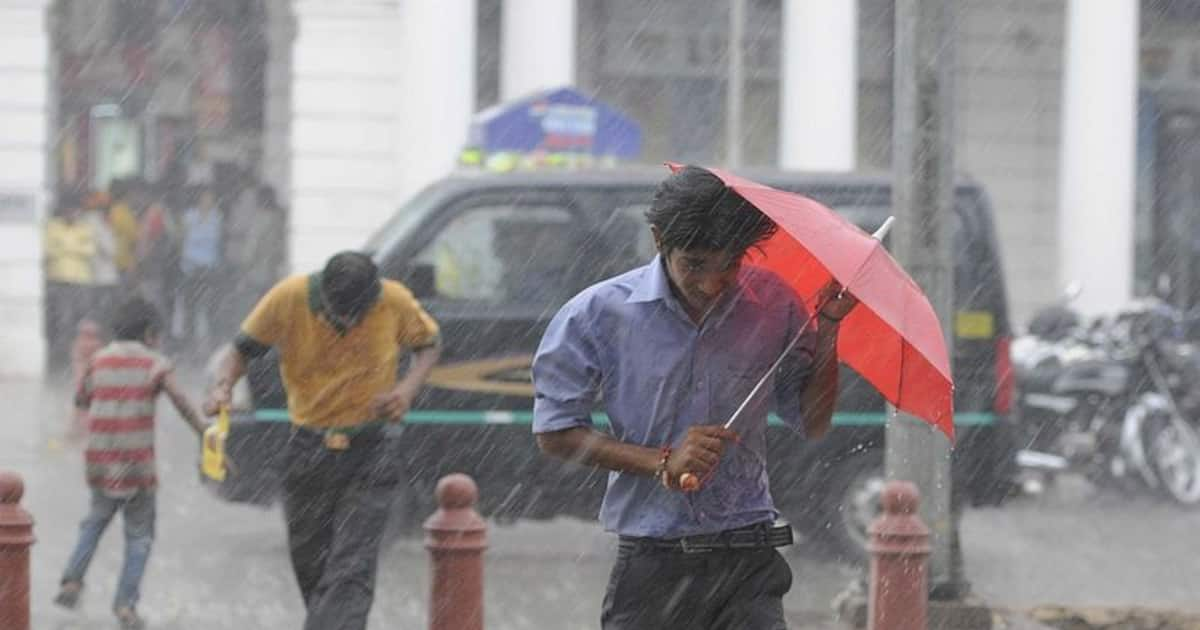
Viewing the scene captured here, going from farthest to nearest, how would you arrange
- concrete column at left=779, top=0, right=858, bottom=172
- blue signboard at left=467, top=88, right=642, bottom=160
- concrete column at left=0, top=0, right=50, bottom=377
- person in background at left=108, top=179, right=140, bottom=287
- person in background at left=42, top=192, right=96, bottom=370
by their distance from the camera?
concrete column at left=779, top=0, right=858, bottom=172 < concrete column at left=0, top=0, right=50, bottom=377 < person in background at left=108, top=179, right=140, bottom=287 < person in background at left=42, top=192, right=96, bottom=370 < blue signboard at left=467, top=88, right=642, bottom=160

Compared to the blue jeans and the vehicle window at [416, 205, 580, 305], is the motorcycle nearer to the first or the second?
the vehicle window at [416, 205, 580, 305]

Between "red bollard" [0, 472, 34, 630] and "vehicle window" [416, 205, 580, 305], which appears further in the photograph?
"vehicle window" [416, 205, 580, 305]

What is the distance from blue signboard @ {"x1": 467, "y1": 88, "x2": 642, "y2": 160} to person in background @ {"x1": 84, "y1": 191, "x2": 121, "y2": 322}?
7.35 metres

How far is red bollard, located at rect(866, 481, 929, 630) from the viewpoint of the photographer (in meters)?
7.62

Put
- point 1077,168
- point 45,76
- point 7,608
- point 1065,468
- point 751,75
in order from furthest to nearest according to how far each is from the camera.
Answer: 1. point 751,75
2. point 1077,168
3. point 45,76
4. point 1065,468
5. point 7,608

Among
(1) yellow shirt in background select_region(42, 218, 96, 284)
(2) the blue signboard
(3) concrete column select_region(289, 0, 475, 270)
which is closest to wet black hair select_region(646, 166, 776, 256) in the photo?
(2) the blue signboard

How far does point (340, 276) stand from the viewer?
7883mm

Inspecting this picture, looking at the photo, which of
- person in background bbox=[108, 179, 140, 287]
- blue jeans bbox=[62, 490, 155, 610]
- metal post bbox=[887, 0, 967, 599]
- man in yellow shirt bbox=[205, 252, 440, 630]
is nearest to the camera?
man in yellow shirt bbox=[205, 252, 440, 630]

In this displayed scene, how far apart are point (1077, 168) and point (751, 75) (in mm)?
4126

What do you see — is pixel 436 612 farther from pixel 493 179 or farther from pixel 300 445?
pixel 493 179

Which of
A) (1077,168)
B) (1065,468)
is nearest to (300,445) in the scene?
(1065,468)

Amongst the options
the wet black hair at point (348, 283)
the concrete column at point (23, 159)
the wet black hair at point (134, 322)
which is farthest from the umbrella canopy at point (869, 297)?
the concrete column at point (23, 159)

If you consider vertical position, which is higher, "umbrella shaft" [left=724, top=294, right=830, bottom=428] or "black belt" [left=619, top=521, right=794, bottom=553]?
"umbrella shaft" [left=724, top=294, right=830, bottom=428]

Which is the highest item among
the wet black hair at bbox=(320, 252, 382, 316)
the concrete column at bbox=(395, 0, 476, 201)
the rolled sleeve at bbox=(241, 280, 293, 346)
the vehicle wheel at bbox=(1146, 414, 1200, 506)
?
the concrete column at bbox=(395, 0, 476, 201)
